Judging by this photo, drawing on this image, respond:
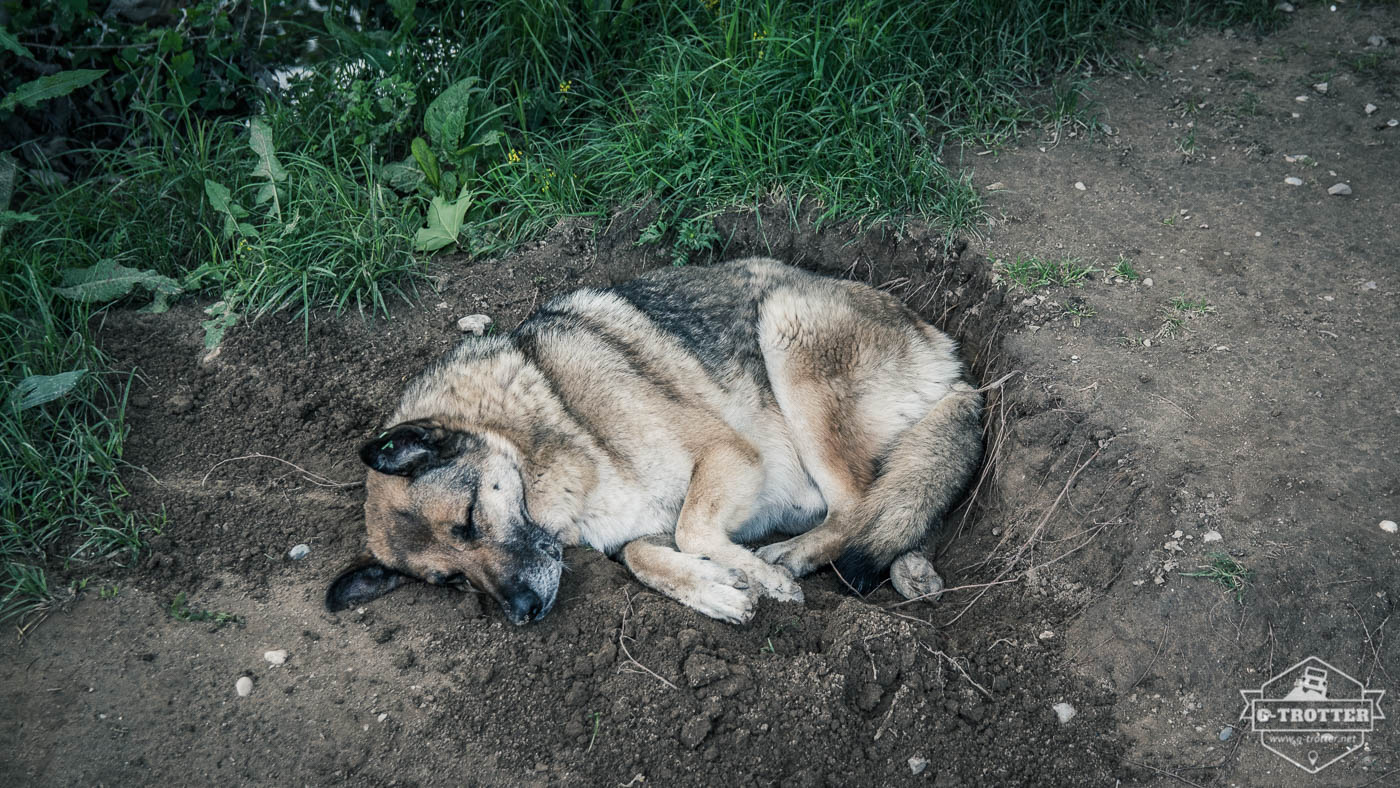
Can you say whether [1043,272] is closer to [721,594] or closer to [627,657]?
[721,594]

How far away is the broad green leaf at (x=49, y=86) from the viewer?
461 centimetres

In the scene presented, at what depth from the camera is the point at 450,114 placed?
4977 millimetres

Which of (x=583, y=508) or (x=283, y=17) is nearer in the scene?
(x=583, y=508)

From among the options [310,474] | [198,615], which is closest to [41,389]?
[310,474]

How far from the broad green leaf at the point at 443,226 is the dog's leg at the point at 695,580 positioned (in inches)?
85.6

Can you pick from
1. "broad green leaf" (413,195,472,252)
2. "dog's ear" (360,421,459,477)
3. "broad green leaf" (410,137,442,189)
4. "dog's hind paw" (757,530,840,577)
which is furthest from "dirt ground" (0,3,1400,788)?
"broad green leaf" (410,137,442,189)

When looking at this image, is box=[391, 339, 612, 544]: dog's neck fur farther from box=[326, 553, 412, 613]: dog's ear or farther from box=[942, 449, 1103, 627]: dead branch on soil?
box=[942, 449, 1103, 627]: dead branch on soil

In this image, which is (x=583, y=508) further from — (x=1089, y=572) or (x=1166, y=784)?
(x=1166, y=784)

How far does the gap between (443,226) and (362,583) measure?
2.23 metres

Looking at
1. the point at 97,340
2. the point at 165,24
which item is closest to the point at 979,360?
the point at 97,340

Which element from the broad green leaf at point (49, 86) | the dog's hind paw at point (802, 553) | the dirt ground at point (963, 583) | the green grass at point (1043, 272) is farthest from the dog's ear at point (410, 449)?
the broad green leaf at point (49, 86)

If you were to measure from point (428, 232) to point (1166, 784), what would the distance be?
168 inches

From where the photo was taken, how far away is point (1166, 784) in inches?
106

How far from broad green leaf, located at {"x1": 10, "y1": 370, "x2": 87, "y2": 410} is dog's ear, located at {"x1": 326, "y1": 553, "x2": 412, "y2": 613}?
161 cm
